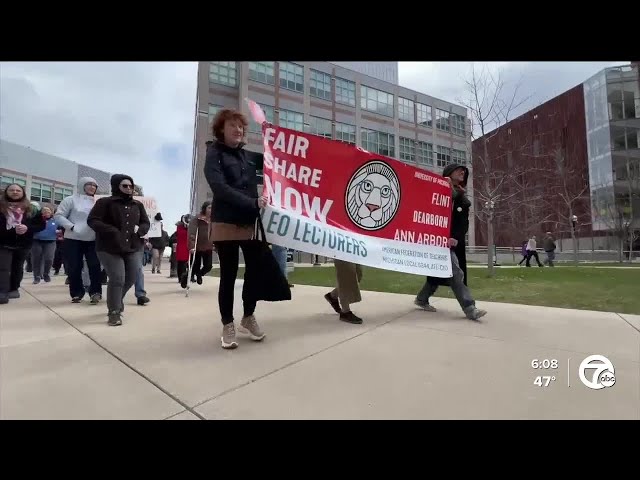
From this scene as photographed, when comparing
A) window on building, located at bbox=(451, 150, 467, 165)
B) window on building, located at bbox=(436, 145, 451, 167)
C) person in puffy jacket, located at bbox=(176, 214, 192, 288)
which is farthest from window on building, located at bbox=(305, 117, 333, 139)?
person in puffy jacket, located at bbox=(176, 214, 192, 288)

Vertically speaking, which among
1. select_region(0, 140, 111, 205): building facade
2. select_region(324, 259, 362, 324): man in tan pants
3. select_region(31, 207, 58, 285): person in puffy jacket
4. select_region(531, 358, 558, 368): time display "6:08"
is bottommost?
select_region(531, 358, 558, 368): time display "6:08"

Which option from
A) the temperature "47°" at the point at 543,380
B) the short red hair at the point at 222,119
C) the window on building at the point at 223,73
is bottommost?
the temperature "47°" at the point at 543,380

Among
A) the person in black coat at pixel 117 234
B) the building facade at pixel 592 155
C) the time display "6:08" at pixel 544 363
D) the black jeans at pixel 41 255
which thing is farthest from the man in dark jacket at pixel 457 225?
the building facade at pixel 592 155

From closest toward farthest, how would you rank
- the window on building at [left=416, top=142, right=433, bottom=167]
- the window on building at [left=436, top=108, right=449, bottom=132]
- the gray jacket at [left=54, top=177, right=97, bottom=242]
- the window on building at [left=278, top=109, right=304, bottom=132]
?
the gray jacket at [left=54, top=177, right=97, bottom=242], the window on building at [left=278, top=109, right=304, bottom=132], the window on building at [left=416, top=142, right=433, bottom=167], the window on building at [left=436, top=108, right=449, bottom=132]

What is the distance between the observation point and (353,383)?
1.95 m

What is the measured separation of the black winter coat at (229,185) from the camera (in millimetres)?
2553

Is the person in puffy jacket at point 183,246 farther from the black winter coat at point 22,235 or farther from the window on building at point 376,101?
the window on building at point 376,101

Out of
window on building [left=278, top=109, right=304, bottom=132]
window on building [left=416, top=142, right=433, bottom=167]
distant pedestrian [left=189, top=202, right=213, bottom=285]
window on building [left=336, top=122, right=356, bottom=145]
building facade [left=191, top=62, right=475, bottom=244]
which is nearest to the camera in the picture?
distant pedestrian [left=189, top=202, right=213, bottom=285]

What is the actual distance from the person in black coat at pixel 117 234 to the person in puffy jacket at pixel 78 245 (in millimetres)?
1194

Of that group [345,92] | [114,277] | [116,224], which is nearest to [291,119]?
[345,92]

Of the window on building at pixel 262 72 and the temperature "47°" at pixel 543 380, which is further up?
the window on building at pixel 262 72

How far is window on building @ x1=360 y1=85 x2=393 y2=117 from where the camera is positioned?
117 ft

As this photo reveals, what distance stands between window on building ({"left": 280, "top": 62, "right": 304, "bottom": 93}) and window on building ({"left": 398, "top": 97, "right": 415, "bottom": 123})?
12964 mm

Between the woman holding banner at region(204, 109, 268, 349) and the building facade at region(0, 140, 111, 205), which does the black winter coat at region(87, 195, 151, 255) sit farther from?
the building facade at region(0, 140, 111, 205)
